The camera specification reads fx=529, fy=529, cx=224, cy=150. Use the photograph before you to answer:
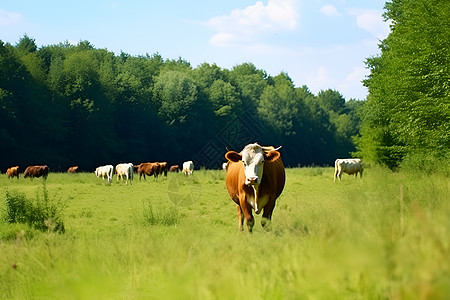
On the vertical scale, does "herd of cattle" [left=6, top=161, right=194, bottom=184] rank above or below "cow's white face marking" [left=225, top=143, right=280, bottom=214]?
below

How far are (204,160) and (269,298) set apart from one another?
89.3 meters

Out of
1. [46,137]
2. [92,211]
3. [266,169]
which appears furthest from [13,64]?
[266,169]

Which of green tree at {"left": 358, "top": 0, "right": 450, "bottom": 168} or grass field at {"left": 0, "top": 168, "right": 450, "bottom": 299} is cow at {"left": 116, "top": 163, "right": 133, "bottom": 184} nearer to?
green tree at {"left": 358, "top": 0, "right": 450, "bottom": 168}

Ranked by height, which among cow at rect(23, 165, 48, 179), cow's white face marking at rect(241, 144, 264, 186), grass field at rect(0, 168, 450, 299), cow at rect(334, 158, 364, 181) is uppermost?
cow's white face marking at rect(241, 144, 264, 186)

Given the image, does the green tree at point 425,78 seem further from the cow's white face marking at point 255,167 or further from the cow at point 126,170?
the cow at point 126,170

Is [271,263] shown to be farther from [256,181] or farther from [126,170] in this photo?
[126,170]

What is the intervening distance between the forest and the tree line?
0.17 metres

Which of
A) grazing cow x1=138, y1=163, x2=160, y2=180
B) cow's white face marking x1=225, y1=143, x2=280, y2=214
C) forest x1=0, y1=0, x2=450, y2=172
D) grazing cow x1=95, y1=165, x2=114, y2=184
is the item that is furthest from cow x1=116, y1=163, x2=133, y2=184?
cow's white face marking x1=225, y1=143, x2=280, y2=214

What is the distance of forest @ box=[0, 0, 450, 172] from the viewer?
24609 millimetres

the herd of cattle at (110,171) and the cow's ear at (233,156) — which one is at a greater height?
the cow's ear at (233,156)

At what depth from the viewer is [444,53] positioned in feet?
74.9

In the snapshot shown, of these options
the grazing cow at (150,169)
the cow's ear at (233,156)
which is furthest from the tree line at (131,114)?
the cow's ear at (233,156)

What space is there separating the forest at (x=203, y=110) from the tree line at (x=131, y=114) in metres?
0.17

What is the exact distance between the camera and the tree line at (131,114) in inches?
2450
